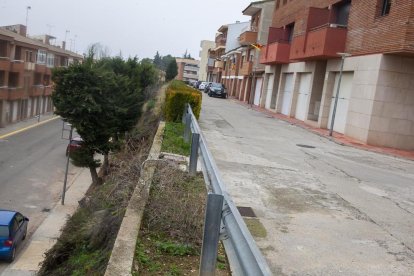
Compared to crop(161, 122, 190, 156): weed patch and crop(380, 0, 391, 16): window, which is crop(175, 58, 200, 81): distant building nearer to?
crop(380, 0, 391, 16): window

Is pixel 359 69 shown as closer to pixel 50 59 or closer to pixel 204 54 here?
pixel 50 59

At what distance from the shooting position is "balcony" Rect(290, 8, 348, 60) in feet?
71.6

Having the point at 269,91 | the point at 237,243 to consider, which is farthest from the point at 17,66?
the point at 237,243

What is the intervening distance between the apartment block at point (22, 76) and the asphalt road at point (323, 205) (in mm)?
29945

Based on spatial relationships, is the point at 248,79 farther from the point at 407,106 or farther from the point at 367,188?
the point at 367,188

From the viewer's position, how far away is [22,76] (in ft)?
154

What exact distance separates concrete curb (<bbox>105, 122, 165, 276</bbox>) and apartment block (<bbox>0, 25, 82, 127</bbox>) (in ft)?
111

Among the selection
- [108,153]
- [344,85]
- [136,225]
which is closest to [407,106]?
[344,85]

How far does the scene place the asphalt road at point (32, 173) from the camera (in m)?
21.7

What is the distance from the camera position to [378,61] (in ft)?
57.7

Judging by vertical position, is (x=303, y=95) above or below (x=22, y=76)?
above

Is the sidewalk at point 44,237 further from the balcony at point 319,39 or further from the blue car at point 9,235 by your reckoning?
the balcony at point 319,39

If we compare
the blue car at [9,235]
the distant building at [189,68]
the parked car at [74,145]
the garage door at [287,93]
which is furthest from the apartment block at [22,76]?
the distant building at [189,68]

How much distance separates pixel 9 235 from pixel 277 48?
2276 centimetres
